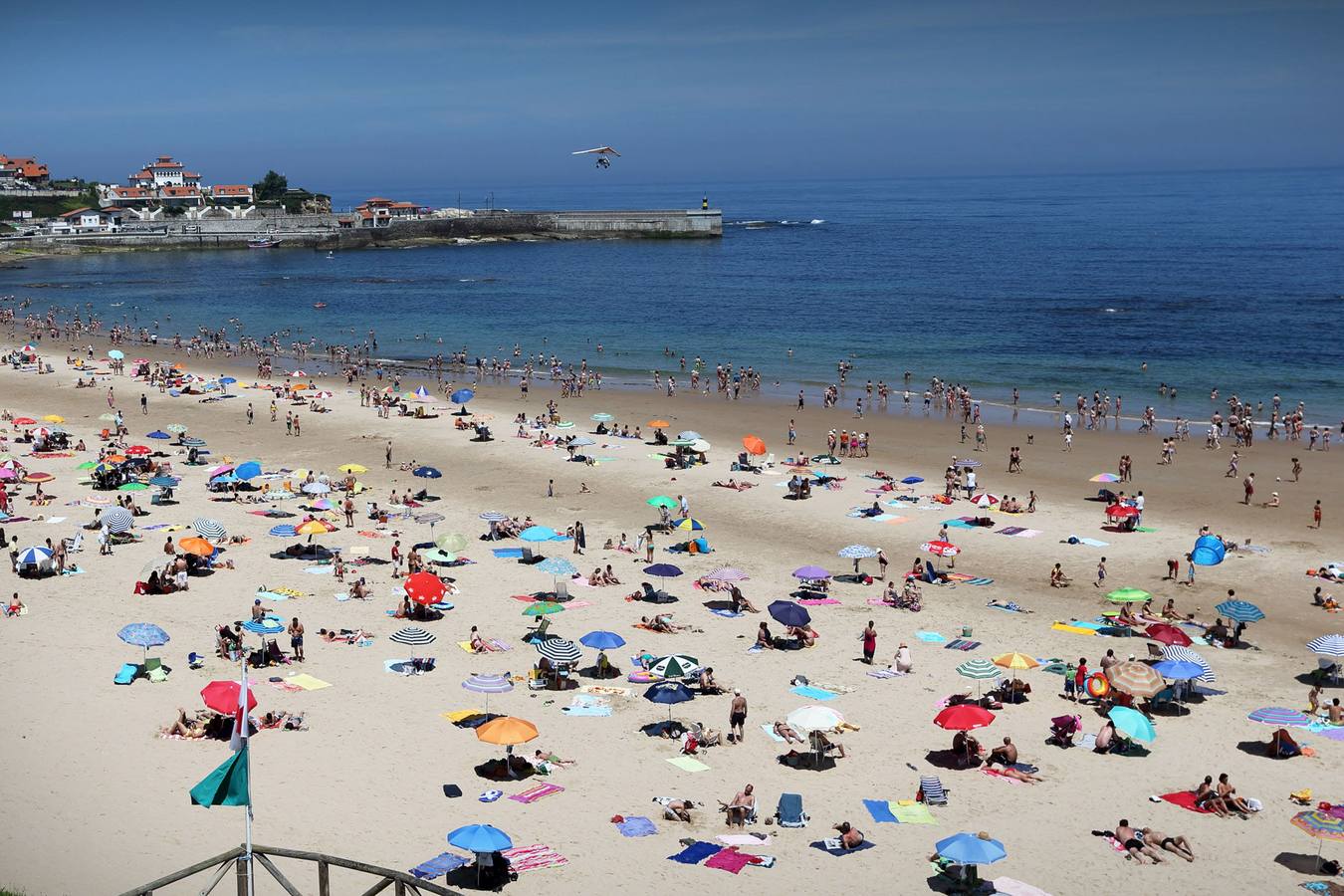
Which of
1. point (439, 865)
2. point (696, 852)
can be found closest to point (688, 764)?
point (696, 852)

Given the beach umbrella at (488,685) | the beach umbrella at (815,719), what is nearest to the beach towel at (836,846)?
the beach umbrella at (815,719)

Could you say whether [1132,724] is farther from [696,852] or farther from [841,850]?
[696,852]

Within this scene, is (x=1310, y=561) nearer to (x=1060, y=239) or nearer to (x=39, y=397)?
(x=39, y=397)

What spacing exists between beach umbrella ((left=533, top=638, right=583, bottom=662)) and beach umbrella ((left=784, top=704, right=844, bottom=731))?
166 inches

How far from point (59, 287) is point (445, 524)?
260ft

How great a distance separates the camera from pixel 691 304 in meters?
80.5

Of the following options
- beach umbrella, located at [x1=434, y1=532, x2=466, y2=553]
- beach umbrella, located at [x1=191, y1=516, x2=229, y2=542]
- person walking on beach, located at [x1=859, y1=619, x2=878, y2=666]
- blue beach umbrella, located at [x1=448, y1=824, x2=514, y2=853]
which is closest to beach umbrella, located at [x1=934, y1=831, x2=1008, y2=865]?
blue beach umbrella, located at [x1=448, y1=824, x2=514, y2=853]

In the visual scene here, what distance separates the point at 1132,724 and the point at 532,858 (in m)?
8.62

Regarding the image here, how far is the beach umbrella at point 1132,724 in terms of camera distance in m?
17.5

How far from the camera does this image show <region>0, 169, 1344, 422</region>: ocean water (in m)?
54.7

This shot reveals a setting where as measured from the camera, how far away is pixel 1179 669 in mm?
19281

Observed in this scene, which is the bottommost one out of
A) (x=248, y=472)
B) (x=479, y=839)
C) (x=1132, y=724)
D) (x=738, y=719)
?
(x=738, y=719)

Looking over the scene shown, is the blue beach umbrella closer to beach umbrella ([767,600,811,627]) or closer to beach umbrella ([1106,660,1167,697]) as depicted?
beach umbrella ([767,600,811,627])

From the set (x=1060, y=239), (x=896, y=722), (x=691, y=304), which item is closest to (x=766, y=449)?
(x=896, y=722)
